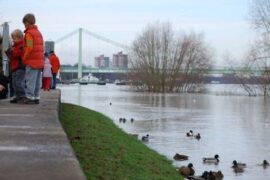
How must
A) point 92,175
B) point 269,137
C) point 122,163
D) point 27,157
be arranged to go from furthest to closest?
point 269,137, point 122,163, point 92,175, point 27,157

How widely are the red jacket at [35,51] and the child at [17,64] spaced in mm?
535

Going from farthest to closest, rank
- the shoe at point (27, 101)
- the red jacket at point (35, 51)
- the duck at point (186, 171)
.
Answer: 1. the shoe at point (27, 101)
2. the red jacket at point (35, 51)
3. the duck at point (186, 171)

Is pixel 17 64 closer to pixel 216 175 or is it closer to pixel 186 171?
pixel 186 171

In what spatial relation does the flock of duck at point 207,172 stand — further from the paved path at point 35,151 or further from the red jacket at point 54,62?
the red jacket at point 54,62

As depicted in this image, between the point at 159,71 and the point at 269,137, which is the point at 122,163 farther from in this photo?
the point at 159,71

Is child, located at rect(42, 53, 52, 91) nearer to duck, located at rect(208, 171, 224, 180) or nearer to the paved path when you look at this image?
duck, located at rect(208, 171, 224, 180)

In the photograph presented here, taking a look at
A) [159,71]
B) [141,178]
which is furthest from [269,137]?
[159,71]

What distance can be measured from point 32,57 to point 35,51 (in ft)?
0.47

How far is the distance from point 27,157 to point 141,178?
3.06m

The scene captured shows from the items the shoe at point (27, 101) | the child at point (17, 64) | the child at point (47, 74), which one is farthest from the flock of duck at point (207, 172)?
the child at point (47, 74)

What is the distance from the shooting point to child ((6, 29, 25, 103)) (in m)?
12.5

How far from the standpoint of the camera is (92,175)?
7.52 meters

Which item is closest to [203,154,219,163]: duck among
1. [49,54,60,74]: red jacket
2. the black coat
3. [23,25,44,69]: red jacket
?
[23,25,44,69]: red jacket

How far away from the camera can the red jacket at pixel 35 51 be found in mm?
11688
